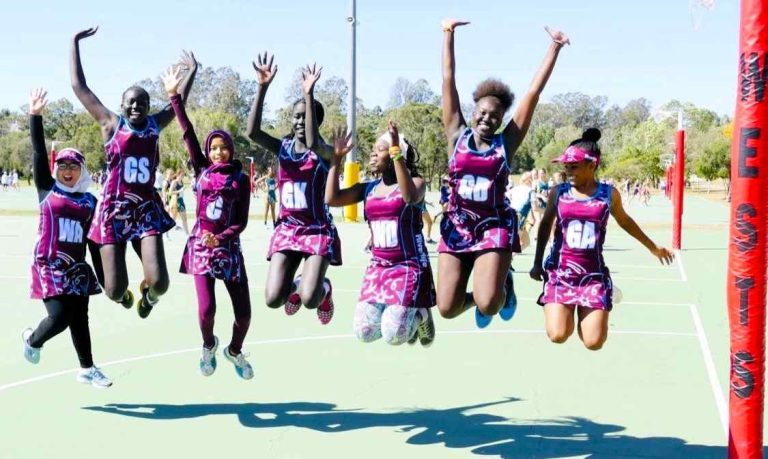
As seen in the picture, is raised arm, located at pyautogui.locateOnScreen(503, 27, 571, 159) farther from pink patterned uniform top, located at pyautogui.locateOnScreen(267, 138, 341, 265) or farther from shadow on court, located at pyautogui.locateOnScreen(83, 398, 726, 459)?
shadow on court, located at pyautogui.locateOnScreen(83, 398, 726, 459)

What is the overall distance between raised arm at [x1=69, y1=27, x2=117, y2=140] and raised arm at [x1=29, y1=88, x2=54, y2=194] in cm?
35

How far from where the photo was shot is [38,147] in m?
7.21

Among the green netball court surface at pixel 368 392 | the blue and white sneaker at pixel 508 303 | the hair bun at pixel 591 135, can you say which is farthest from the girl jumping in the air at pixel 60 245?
the hair bun at pixel 591 135

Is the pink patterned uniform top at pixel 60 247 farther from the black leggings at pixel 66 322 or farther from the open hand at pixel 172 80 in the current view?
the open hand at pixel 172 80

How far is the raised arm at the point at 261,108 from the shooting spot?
23.5 feet

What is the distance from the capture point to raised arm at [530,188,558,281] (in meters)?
6.77

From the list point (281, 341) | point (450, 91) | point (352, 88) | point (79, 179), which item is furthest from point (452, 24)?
point (352, 88)

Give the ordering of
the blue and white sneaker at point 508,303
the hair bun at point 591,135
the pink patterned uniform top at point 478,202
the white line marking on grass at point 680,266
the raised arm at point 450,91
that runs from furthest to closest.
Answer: the white line marking on grass at point 680,266 → the blue and white sneaker at point 508,303 → the hair bun at point 591,135 → the raised arm at point 450,91 → the pink patterned uniform top at point 478,202

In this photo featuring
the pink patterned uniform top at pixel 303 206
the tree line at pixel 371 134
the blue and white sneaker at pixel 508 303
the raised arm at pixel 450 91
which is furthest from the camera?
the tree line at pixel 371 134

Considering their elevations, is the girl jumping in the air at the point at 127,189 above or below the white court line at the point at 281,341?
above

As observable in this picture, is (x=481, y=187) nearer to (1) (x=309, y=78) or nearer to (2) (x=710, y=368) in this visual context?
(1) (x=309, y=78)

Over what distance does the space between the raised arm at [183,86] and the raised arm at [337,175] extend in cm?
157

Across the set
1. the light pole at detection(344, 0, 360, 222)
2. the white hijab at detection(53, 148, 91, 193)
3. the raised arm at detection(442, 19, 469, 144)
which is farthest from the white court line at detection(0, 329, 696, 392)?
the light pole at detection(344, 0, 360, 222)

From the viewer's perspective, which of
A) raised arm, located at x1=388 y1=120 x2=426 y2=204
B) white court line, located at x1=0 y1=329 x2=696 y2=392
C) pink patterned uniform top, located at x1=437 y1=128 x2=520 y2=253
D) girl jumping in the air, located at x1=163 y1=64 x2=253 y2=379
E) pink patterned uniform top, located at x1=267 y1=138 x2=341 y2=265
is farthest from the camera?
white court line, located at x1=0 y1=329 x2=696 y2=392
